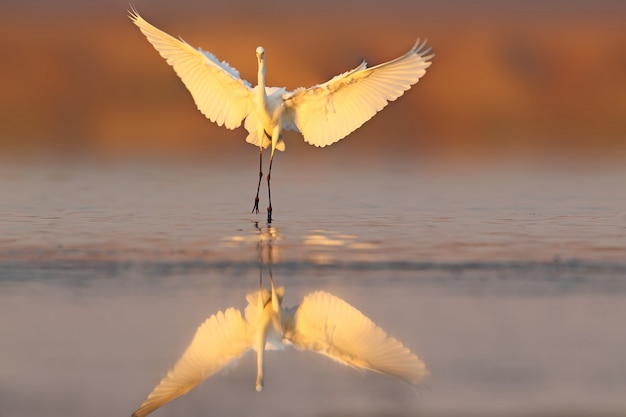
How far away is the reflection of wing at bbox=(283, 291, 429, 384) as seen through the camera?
8.55 metres

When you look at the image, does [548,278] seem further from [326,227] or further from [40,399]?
[40,399]

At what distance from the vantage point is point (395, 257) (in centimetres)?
1298

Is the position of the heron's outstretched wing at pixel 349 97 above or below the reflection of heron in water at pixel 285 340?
above

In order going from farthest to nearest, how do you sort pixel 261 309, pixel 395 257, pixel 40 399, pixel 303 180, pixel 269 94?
pixel 303 180 < pixel 269 94 < pixel 395 257 < pixel 261 309 < pixel 40 399

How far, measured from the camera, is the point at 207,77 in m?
17.7

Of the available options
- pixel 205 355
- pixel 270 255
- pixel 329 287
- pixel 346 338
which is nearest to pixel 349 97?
pixel 270 255

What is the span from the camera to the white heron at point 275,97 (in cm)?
1645

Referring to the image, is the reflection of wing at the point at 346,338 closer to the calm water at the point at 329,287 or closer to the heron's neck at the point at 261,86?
the calm water at the point at 329,287

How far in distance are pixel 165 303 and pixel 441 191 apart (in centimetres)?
987

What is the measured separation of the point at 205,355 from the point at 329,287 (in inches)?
104

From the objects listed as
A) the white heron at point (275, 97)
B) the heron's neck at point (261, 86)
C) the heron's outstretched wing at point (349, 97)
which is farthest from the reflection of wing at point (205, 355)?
the heron's neck at point (261, 86)

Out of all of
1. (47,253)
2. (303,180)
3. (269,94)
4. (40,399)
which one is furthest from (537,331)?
(303,180)

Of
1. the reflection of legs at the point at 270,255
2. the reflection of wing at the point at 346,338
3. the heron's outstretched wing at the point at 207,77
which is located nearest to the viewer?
the reflection of wing at the point at 346,338

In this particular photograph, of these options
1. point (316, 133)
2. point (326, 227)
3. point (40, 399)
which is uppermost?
point (316, 133)
